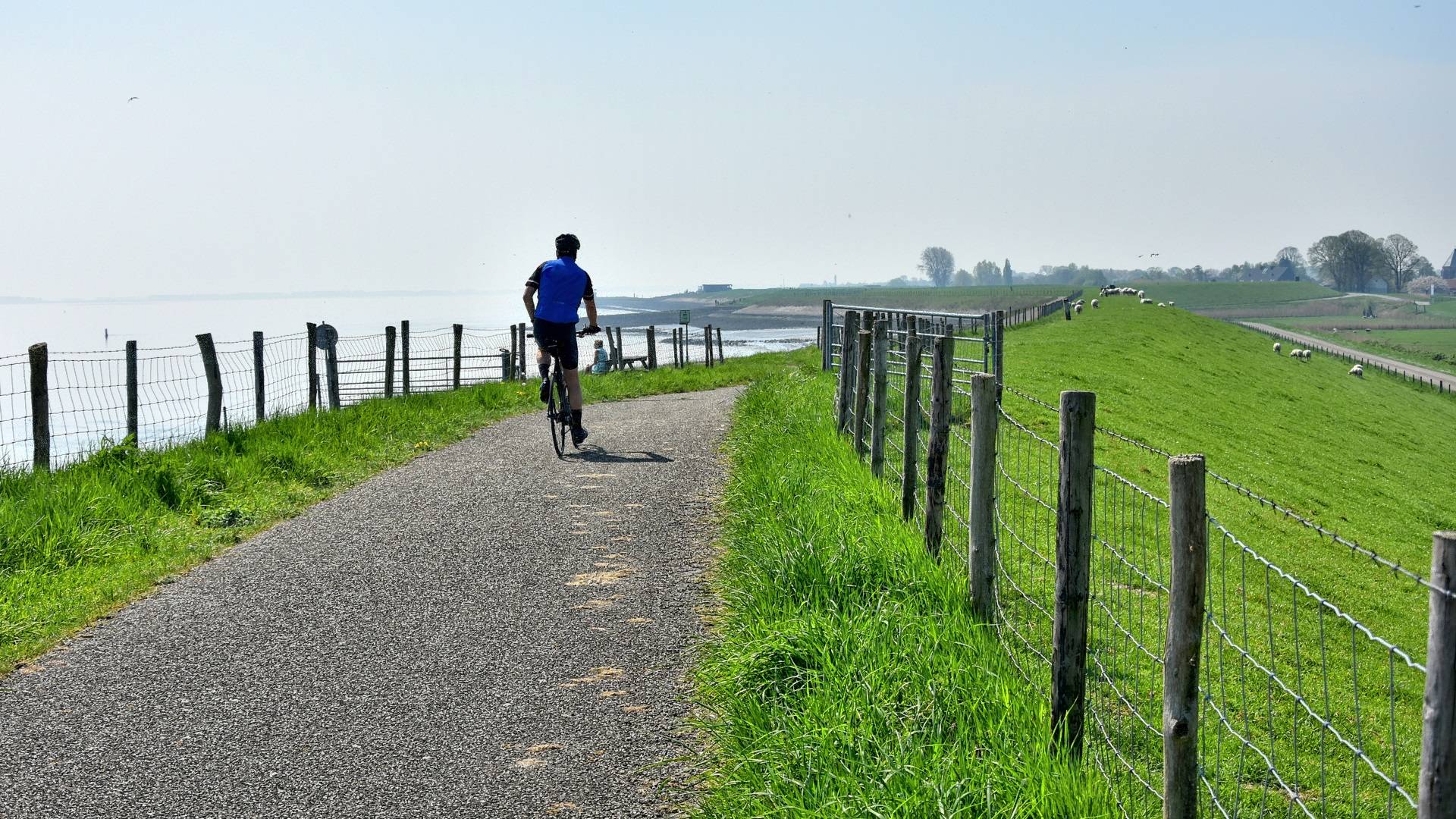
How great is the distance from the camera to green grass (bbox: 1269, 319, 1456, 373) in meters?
112

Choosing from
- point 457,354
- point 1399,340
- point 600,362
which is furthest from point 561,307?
point 1399,340

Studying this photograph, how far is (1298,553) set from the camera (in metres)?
14.5

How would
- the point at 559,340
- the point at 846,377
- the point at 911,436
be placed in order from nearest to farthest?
the point at 911,436 → the point at 846,377 → the point at 559,340

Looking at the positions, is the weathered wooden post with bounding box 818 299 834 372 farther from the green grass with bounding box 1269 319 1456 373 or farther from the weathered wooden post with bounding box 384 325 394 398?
the green grass with bounding box 1269 319 1456 373

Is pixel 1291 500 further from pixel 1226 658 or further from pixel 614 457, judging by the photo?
pixel 1226 658

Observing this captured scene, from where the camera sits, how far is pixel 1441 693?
8.11 feet

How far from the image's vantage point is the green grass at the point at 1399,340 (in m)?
112

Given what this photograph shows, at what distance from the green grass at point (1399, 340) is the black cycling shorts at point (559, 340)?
340 feet

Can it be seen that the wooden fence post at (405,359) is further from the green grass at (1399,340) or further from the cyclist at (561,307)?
the green grass at (1399,340)

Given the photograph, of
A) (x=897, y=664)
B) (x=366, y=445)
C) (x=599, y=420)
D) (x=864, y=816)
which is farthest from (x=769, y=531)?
(x=599, y=420)

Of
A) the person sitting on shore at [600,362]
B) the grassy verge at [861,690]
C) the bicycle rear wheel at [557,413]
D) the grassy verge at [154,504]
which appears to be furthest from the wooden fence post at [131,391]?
the person sitting on shore at [600,362]

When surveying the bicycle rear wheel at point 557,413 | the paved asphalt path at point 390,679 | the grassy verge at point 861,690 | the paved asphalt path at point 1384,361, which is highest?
the bicycle rear wheel at point 557,413

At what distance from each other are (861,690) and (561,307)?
8573mm

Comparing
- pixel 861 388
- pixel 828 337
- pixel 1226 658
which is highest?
pixel 828 337
